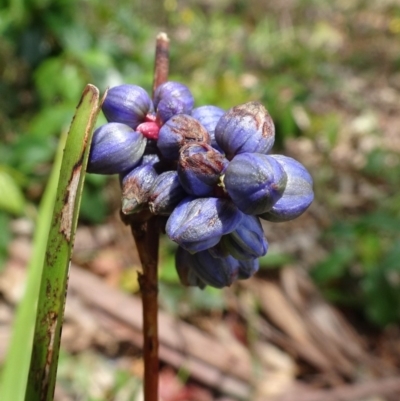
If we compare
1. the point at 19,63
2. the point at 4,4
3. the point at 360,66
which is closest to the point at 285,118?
the point at 4,4

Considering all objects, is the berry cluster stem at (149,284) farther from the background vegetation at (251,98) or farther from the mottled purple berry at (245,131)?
the background vegetation at (251,98)

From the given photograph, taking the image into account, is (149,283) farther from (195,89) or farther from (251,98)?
(251,98)

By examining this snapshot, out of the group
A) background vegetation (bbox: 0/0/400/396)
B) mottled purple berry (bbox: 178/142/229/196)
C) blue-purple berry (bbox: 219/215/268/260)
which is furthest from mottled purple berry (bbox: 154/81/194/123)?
background vegetation (bbox: 0/0/400/396)

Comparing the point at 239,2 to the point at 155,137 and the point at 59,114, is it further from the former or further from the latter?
the point at 155,137

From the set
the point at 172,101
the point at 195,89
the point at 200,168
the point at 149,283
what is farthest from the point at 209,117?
the point at 195,89

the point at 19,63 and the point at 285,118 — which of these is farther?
the point at 19,63

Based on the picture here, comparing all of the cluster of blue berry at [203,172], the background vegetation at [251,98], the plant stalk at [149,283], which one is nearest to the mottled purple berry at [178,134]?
the cluster of blue berry at [203,172]
